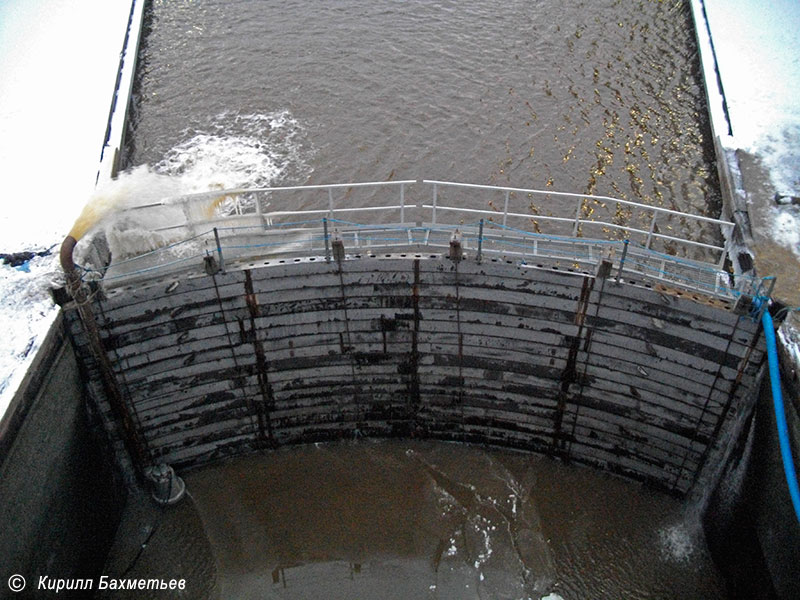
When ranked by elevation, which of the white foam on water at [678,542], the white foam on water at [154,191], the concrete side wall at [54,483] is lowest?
the white foam on water at [678,542]

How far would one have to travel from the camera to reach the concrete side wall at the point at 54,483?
9523mm

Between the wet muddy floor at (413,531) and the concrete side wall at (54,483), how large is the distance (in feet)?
3.11

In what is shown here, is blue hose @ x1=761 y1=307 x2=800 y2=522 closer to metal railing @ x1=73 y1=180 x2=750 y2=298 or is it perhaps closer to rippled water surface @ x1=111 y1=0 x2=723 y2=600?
metal railing @ x1=73 y1=180 x2=750 y2=298

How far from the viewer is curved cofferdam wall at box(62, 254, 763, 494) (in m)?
11.5

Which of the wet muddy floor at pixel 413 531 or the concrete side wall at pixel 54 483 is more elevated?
the concrete side wall at pixel 54 483

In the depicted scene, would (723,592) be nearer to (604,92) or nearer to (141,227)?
(141,227)

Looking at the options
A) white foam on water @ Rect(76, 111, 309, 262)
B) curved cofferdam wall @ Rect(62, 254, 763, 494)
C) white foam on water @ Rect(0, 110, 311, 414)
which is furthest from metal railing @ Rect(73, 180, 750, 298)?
white foam on water @ Rect(76, 111, 309, 262)

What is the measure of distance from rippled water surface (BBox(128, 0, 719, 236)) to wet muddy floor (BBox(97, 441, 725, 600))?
6.28 meters

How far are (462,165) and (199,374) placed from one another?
26.3ft

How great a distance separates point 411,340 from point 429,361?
54 cm

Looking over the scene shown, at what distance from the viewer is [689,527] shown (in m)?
12.1

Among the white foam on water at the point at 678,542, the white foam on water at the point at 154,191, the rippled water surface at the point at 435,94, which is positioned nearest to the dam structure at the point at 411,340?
the white foam on water at the point at 154,191

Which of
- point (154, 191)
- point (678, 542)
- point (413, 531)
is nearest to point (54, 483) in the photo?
point (413, 531)

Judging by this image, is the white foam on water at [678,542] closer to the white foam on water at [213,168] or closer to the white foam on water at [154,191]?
the white foam on water at [154,191]
